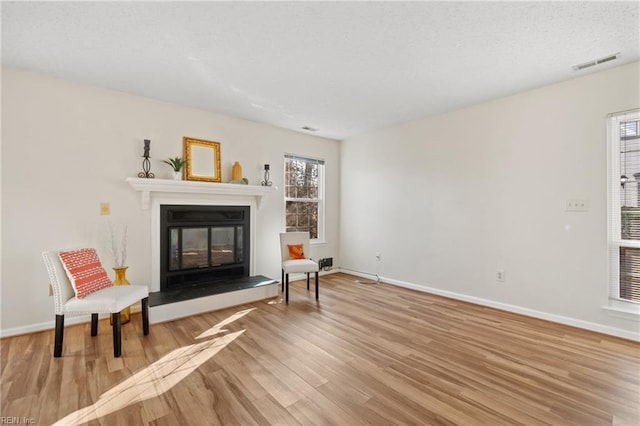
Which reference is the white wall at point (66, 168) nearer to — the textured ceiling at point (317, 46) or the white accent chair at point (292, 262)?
the textured ceiling at point (317, 46)

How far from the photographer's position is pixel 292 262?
12.6 feet

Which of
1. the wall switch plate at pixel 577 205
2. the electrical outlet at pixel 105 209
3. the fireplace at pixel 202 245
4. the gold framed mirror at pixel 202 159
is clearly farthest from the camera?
the gold framed mirror at pixel 202 159

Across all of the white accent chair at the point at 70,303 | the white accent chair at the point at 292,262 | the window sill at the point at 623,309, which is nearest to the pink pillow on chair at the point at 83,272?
the white accent chair at the point at 70,303

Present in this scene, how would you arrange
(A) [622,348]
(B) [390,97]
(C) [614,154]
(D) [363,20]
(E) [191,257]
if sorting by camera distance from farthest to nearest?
(E) [191,257], (B) [390,97], (C) [614,154], (A) [622,348], (D) [363,20]

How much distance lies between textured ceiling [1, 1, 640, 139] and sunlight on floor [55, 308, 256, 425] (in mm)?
2501

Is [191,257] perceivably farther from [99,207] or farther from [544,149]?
[544,149]

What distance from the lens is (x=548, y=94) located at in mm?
3033

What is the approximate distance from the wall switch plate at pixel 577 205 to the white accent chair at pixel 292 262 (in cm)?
284

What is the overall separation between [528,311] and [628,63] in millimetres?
2573

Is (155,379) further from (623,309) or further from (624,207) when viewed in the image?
(624,207)

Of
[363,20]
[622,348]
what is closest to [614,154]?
[622,348]

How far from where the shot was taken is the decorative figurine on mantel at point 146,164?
3287 millimetres

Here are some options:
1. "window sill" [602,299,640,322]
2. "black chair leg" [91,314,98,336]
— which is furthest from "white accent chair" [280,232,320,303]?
"window sill" [602,299,640,322]

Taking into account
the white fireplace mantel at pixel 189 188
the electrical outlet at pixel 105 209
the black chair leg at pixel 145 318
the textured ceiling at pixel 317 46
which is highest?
the textured ceiling at pixel 317 46
